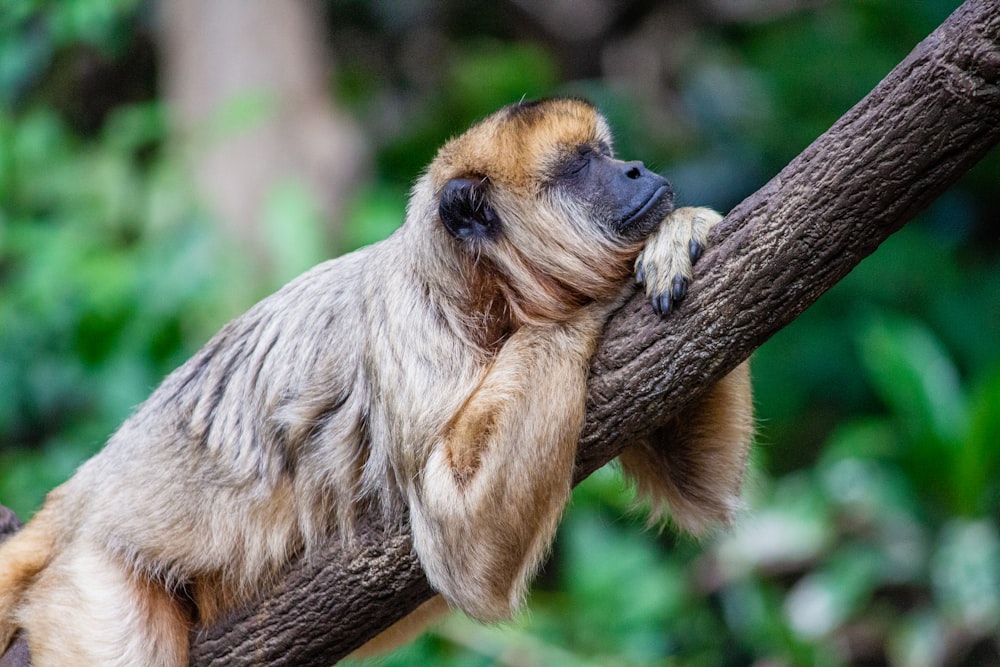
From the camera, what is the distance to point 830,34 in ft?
31.7

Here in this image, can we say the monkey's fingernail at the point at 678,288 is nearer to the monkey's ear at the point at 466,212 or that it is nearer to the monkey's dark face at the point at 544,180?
the monkey's dark face at the point at 544,180

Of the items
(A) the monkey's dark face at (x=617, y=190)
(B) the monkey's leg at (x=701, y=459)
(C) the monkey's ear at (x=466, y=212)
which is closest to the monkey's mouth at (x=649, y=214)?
(A) the monkey's dark face at (x=617, y=190)

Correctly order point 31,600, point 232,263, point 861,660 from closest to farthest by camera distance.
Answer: point 31,600
point 232,263
point 861,660

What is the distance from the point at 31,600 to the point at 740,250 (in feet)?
9.31

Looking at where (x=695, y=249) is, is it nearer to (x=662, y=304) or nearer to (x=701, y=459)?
(x=662, y=304)

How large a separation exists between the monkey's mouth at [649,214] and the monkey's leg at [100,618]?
2126 millimetres

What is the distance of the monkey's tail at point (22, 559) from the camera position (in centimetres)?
383

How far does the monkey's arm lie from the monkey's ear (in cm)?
42

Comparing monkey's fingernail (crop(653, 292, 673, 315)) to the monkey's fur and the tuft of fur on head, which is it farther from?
the tuft of fur on head

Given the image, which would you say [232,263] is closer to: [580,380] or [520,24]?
[580,380]

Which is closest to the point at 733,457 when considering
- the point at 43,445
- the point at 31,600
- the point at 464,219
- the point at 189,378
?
the point at 464,219

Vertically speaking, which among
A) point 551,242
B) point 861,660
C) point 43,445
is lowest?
point 861,660

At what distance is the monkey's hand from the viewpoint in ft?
9.41

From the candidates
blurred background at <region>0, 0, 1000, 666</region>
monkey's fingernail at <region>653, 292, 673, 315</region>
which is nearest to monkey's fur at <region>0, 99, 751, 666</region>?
monkey's fingernail at <region>653, 292, 673, 315</region>
